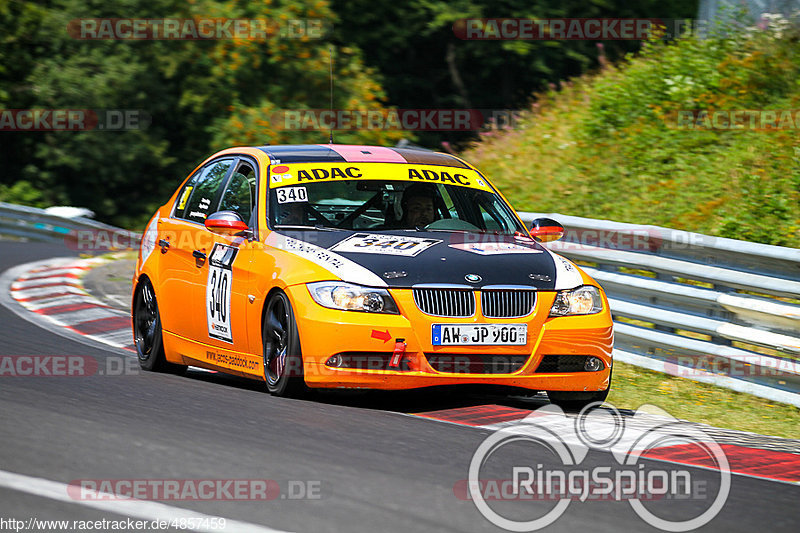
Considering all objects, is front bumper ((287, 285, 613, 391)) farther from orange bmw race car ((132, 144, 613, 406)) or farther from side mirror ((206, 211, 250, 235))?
side mirror ((206, 211, 250, 235))

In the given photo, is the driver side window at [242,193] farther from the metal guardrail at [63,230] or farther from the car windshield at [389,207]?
the metal guardrail at [63,230]

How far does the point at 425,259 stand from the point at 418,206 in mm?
1248

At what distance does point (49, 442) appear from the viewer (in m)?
6.00

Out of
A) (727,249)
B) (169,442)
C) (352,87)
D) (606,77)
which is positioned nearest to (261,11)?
(352,87)

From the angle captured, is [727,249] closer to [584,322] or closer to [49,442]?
[584,322]

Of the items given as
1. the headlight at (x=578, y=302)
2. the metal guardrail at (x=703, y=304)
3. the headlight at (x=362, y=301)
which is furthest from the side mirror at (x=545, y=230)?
the headlight at (x=362, y=301)

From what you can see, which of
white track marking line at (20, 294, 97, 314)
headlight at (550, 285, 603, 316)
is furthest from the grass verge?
white track marking line at (20, 294, 97, 314)

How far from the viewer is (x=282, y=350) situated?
7.61 m

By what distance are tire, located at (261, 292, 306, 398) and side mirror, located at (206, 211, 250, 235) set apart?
0.68 metres

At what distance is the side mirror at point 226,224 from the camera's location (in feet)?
26.8

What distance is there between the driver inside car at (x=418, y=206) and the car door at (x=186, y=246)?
53.2 inches

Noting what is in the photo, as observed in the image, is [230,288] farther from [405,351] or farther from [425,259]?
[405,351]

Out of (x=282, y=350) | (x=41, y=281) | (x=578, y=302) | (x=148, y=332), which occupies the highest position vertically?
(x=578, y=302)

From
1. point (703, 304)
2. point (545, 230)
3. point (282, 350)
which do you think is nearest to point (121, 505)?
point (282, 350)
